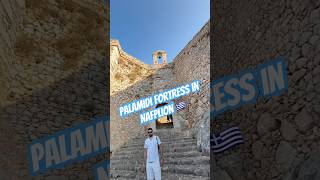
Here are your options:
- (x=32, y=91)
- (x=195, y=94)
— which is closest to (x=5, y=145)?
(x=32, y=91)

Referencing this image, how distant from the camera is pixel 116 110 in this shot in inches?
610

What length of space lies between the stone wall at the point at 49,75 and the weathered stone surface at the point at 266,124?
3.32 metres

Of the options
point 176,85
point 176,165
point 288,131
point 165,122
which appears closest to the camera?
point 288,131

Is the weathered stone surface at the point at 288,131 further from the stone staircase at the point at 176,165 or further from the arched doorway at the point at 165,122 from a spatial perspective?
the arched doorway at the point at 165,122

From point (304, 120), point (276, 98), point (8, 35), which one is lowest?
point (304, 120)

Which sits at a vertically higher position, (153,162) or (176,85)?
(176,85)

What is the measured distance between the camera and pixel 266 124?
2.85 meters

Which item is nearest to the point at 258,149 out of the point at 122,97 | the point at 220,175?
the point at 220,175

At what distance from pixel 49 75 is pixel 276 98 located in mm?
3926

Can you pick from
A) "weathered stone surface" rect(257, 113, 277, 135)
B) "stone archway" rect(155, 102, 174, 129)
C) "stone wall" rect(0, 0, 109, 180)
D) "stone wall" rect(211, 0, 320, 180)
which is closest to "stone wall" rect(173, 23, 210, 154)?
"stone archway" rect(155, 102, 174, 129)

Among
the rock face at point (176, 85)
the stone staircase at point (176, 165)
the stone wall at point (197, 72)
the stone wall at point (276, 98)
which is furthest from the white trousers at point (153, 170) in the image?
the stone wall at point (197, 72)

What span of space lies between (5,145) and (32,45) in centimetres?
180

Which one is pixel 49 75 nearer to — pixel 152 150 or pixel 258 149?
pixel 152 150

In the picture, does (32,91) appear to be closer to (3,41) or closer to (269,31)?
(3,41)
